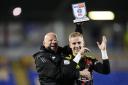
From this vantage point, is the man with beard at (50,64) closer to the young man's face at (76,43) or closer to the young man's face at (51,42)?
the young man's face at (51,42)

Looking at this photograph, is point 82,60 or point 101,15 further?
point 101,15

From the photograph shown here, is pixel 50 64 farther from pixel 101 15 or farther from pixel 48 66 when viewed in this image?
pixel 101 15

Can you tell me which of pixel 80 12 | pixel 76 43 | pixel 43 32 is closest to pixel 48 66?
pixel 76 43

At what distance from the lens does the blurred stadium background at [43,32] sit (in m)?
8.70

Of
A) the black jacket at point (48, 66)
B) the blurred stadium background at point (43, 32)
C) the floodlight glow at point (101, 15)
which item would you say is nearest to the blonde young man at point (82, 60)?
the black jacket at point (48, 66)

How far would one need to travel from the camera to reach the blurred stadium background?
8.70 m

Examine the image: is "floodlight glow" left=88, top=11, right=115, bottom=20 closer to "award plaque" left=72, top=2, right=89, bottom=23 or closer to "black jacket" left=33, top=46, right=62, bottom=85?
"award plaque" left=72, top=2, right=89, bottom=23

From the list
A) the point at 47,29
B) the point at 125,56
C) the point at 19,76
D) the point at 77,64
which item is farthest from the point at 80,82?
the point at 47,29

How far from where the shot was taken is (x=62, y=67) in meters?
4.87

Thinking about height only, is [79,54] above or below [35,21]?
below

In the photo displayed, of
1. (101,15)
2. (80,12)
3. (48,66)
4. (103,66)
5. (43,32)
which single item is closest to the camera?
(48,66)

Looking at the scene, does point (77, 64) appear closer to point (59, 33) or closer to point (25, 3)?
point (59, 33)

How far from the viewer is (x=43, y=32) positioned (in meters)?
9.98

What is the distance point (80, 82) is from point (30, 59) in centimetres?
381
